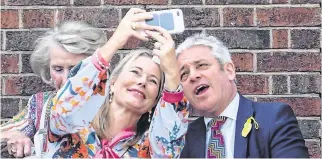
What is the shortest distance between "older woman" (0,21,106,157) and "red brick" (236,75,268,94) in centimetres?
68

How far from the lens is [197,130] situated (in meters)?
2.98

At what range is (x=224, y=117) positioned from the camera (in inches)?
116

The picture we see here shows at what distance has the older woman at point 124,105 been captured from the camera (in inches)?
104

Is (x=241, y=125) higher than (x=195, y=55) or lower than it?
lower

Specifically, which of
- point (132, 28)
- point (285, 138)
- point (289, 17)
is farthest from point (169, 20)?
point (289, 17)

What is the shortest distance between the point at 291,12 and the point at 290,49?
161 mm

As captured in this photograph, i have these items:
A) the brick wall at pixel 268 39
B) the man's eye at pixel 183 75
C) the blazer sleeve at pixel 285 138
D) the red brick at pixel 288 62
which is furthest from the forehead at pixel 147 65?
the red brick at pixel 288 62

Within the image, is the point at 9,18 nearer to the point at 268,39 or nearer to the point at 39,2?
the point at 39,2

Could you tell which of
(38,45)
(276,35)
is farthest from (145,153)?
(276,35)

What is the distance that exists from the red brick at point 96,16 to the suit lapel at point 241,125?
0.77 m

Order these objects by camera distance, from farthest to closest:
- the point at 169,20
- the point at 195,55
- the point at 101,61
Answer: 1. the point at 195,55
2. the point at 169,20
3. the point at 101,61

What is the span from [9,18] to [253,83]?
1113 millimetres

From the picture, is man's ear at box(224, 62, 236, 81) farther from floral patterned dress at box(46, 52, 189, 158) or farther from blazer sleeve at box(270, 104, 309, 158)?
floral patterned dress at box(46, 52, 189, 158)

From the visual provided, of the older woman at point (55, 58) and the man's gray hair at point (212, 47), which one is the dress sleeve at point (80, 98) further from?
the man's gray hair at point (212, 47)
